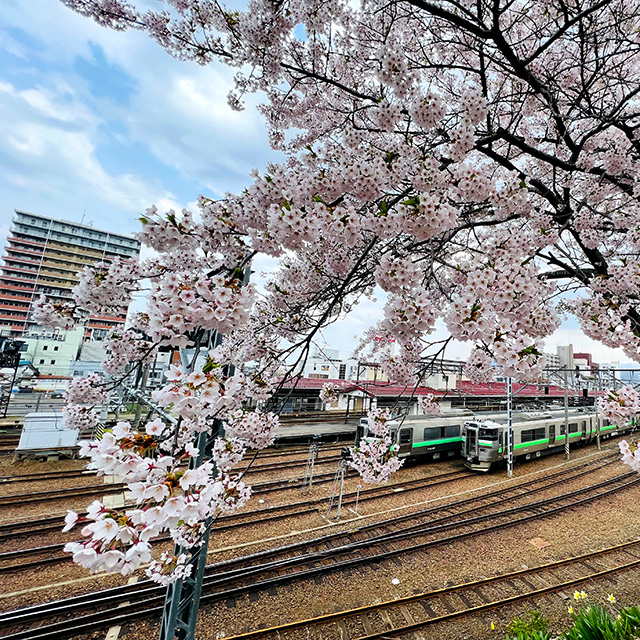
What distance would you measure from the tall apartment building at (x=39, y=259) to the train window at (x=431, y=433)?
50598 millimetres

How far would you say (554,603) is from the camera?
201 inches

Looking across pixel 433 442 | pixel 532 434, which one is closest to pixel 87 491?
pixel 433 442

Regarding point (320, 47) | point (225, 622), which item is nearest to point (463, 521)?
point (225, 622)

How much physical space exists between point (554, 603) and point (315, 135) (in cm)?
859

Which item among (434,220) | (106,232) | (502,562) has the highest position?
(106,232)

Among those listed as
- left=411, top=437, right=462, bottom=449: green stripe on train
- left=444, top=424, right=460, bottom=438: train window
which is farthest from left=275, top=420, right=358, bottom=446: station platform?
left=444, top=424, right=460, bottom=438: train window

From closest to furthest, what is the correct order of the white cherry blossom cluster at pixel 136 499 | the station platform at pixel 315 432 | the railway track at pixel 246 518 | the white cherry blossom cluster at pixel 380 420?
the white cherry blossom cluster at pixel 136 499 → the white cherry blossom cluster at pixel 380 420 → the railway track at pixel 246 518 → the station platform at pixel 315 432

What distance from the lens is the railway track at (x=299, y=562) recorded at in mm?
4602

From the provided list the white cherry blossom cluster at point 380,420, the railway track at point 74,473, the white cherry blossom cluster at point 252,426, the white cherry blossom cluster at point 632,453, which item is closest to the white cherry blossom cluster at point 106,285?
the white cherry blossom cluster at point 252,426

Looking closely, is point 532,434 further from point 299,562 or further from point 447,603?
point 299,562

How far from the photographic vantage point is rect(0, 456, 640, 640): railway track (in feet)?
15.1

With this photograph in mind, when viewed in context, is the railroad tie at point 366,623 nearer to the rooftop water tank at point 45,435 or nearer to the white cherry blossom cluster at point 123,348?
the white cherry blossom cluster at point 123,348

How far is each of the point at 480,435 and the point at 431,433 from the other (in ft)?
5.52

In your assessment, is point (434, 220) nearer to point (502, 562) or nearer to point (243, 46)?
point (243, 46)
